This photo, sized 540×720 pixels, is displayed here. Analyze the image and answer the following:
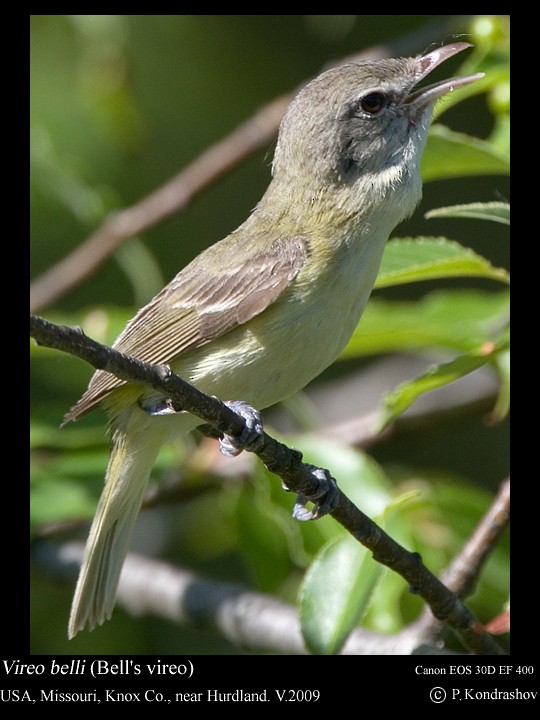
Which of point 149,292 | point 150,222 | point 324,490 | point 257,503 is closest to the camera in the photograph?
point 324,490

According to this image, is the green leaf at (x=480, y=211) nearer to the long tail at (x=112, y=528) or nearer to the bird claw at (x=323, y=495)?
the bird claw at (x=323, y=495)

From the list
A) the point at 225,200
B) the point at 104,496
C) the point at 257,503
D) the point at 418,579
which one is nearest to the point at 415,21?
the point at 225,200

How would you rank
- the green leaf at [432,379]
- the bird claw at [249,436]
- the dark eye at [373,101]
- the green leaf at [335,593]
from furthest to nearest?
the dark eye at [373,101] → the green leaf at [432,379] → the green leaf at [335,593] → the bird claw at [249,436]

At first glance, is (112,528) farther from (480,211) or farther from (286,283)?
(480,211)

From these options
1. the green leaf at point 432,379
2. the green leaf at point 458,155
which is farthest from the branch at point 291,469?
the green leaf at point 458,155

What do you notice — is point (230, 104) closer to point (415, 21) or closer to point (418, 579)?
point (415, 21)

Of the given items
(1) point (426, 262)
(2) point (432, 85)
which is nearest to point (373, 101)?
(2) point (432, 85)
